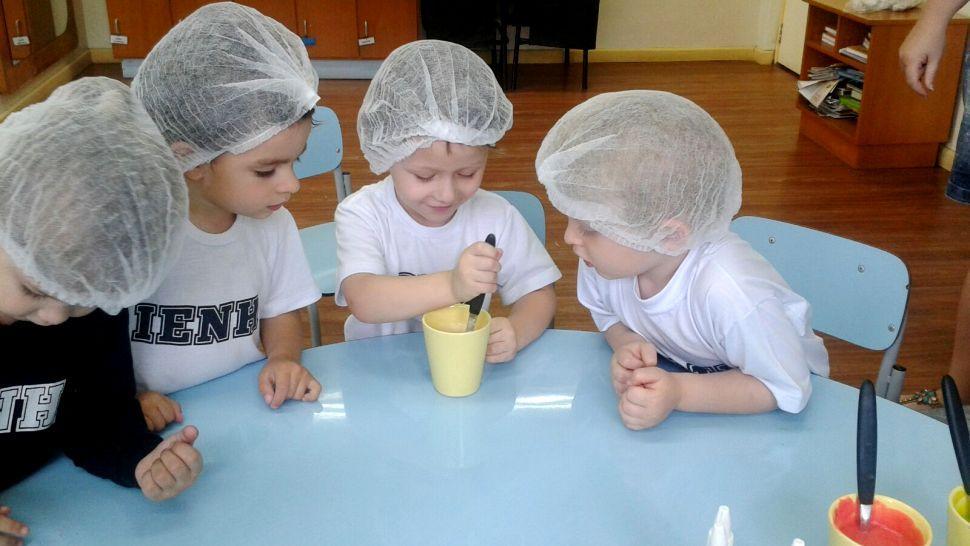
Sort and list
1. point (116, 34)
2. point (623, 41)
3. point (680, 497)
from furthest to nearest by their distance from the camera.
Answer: point (623, 41)
point (116, 34)
point (680, 497)

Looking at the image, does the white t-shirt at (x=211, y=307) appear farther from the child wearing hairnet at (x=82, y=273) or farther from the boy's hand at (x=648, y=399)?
the boy's hand at (x=648, y=399)

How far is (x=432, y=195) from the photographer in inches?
57.2

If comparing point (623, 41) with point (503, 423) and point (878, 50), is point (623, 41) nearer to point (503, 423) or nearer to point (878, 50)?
point (878, 50)

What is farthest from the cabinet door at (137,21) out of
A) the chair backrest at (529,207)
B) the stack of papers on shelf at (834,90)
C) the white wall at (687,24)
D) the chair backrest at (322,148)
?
the chair backrest at (529,207)

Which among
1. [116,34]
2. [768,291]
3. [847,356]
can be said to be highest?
[768,291]

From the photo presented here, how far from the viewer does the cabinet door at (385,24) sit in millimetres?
5977

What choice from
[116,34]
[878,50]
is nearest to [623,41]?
Answer: [878,50]

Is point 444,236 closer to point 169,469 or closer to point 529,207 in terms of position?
point 529,207

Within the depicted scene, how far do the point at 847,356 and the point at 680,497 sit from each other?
2.01 metres

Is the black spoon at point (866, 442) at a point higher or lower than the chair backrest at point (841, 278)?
higher

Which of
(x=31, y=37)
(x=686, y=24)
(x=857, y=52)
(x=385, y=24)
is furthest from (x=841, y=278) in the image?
(x=686, y=24)

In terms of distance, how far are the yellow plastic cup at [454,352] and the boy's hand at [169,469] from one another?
327 millimetres

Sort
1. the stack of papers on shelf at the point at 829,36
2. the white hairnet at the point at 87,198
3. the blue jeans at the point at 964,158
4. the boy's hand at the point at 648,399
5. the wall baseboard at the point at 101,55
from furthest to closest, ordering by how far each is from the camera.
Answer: the wall baseboard at the point at 101,55, the stack of papers on shelf at the point at 829,36, the blue jeans at the point at 964,158, the boy's hand at the point at 648,399, the white hairnet at the point at 87,198

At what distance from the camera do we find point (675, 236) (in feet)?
4.06
